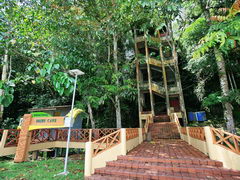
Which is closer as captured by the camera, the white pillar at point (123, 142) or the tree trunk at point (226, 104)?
the white pillar at point (123, 142)

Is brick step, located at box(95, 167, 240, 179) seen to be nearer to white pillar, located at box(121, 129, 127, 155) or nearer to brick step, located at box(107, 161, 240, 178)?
brick step, located at box(107, 161, 240, 178)

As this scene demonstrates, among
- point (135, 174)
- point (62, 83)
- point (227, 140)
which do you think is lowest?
point (135, 174)

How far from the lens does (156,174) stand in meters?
3.23

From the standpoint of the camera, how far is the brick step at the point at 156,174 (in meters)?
3.03

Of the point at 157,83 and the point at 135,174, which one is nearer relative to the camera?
the point at 135,174

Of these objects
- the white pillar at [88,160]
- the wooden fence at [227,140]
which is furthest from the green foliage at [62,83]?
the wooden fence at [227,140]

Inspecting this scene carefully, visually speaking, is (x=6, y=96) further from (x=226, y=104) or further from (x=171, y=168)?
(x=226, y=104)

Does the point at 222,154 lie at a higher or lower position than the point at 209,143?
lower

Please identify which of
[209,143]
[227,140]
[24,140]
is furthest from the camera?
[24,140]

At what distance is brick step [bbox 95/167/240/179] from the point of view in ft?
9.95

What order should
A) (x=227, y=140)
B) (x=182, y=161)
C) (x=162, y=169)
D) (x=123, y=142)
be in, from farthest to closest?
(x=123, y=142)
(x=182, y=161)
(x=162, y=169)
(x=227, y=140)

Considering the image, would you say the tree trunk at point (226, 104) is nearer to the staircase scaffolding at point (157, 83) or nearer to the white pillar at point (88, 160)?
the staircase scaffolding at point (157, 83)

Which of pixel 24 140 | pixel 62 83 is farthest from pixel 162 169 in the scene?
pixel 24 140

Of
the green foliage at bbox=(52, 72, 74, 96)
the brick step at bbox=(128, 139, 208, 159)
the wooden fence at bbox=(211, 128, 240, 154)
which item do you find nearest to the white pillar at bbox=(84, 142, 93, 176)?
the brick step at bbox=(128, 139, 208, 159)
